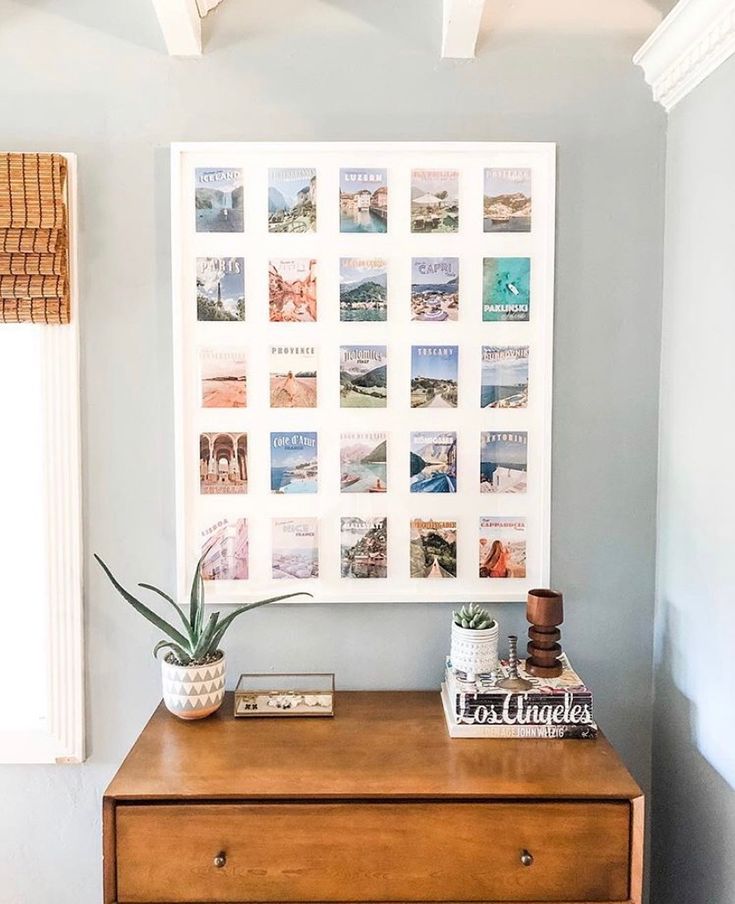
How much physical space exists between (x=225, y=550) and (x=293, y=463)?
257mm

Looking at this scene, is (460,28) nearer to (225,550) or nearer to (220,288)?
(220,288)

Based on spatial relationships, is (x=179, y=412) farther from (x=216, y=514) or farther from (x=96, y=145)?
Result: (x=96, y=145)

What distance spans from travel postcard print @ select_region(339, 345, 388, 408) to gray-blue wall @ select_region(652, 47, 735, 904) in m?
0.64

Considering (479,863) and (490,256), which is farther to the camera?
(490,256)

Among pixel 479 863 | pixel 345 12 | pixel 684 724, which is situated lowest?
pixel 479 863

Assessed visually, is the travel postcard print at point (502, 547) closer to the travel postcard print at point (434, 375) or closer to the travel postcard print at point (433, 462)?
the travel postcard print at point (433, 462)

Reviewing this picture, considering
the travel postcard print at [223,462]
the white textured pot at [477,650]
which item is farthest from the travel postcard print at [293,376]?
the white textured pot at [477,650]

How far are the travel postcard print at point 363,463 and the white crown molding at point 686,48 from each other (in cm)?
97

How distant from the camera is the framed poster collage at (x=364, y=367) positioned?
179 cm

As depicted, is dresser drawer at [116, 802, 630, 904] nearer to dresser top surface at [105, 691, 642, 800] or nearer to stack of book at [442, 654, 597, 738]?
dresser top surface at [105, 691, 642, 800]

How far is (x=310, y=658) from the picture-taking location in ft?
6.20

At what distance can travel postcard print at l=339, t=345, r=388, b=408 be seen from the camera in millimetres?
1824

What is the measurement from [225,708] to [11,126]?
1.38 metres

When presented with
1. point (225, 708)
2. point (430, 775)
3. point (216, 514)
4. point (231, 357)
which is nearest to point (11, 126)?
point (231, 357)
